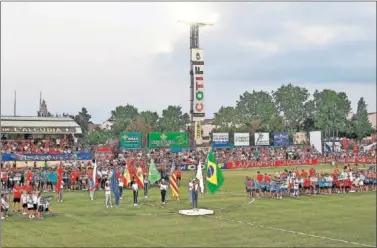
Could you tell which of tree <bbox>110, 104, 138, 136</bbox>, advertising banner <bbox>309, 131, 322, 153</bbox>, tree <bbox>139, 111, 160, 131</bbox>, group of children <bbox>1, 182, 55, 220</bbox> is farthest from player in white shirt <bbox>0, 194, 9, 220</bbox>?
tree <bbox>110, 104, 138, 136</bbox>

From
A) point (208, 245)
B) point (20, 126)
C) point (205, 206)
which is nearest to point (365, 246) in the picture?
point (208, 245)

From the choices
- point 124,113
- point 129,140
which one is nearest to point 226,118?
point 124,113

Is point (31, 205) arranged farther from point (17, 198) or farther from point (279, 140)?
point (279, 140)

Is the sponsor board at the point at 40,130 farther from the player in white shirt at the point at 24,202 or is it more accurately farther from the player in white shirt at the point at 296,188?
the player in white shirt at the point at 296,188

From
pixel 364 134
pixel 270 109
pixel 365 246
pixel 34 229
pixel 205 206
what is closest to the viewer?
pixel 365 246

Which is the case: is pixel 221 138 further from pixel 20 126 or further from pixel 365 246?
pixel 365 246

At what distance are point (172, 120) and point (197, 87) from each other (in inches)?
1900

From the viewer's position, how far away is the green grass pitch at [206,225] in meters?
19.0

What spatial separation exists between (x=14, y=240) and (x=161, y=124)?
94.4 metres

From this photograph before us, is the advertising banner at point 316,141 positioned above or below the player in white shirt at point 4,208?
above

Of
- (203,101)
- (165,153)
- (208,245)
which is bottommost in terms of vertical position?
(208,245)

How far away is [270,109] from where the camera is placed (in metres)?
110

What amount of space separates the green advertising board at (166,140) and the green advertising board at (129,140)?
7.66ft

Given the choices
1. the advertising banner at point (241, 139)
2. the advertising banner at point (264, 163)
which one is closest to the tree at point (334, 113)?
the advertising banner at point (264, 163)
